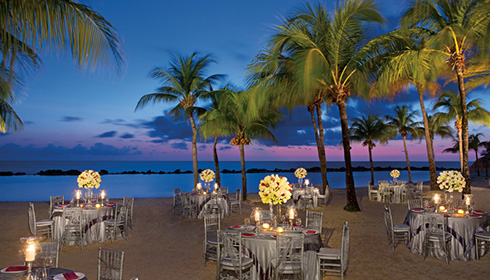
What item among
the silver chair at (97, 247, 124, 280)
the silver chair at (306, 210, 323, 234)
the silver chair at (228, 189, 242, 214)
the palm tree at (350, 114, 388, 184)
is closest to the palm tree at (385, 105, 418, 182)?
the palm tree at (350, 114, 388, 184)

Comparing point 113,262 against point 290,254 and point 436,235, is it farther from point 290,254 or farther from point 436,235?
point 436,235

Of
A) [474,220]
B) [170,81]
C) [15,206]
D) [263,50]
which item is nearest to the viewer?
[474,220]

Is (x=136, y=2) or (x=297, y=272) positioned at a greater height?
(x=136, y=2)

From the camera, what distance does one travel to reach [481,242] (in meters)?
7.09

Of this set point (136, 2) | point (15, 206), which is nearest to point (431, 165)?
point (136, 2)

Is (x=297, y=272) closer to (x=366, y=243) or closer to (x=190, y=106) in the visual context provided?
(x=366, y=243)

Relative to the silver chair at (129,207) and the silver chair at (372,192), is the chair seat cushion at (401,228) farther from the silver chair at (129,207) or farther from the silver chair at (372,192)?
the silver chair at (372,192)

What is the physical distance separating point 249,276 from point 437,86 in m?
20.1

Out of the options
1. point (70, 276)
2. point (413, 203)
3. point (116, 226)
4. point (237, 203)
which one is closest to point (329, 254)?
point (70, 276)

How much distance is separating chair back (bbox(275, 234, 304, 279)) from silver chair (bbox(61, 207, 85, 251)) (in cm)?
517

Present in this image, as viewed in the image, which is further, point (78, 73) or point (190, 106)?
point (190, 106)

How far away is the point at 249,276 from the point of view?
18.3 feet

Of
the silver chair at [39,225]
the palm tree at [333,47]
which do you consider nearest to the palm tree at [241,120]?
the palm tree at [333,47]

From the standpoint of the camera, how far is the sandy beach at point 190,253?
611 cm
